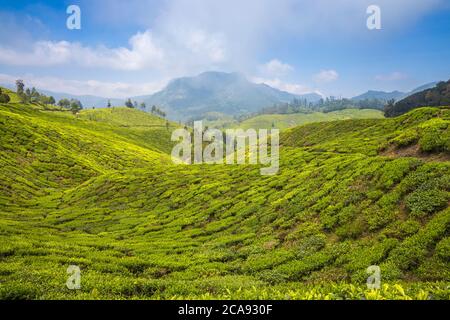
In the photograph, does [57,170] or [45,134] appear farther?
[45,134]

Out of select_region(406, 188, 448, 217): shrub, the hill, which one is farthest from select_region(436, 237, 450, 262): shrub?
the hill

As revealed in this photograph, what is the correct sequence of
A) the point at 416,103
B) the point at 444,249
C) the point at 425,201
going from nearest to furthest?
the point at 444,249, the point at 425,201, the point at 416,103

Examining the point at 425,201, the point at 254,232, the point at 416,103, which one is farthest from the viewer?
the point at 416,103

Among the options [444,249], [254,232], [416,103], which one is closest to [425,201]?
[444,249]

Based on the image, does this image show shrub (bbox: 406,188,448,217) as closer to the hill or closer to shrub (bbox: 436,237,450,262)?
shrub (bbox: 436,237,450,262)

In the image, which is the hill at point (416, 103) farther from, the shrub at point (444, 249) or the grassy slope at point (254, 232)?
the shrub at point (444, 249)

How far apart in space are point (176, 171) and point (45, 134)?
216 ft

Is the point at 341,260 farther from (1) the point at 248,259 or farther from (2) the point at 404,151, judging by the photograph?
(2) the point at 404,151

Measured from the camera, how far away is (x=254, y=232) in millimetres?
28203

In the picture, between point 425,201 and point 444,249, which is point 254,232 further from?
point 444,249

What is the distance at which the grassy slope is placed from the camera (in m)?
15.1
